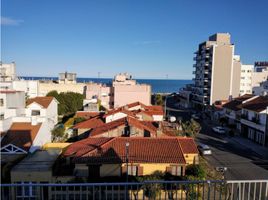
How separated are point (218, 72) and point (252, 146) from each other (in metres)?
25.4

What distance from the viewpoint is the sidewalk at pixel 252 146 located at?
2289cm

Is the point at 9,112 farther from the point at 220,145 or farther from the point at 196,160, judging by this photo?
the point at 220,145

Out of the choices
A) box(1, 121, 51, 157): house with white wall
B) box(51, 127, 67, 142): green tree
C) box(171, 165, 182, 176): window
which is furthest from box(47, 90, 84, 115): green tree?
box(171, 165, 182, 176): window

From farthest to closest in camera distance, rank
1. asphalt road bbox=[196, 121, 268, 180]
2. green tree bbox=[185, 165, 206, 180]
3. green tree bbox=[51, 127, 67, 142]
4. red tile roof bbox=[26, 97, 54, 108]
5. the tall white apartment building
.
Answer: the tall white apartment building
red tile roof bbox=[26, 97, 54, 108]
green tree bbox=[51, 127, 67, 142]
asphalt road bbox=[196, 121, 268, 180]
green tree bbox=[185, 165, 206, 180]

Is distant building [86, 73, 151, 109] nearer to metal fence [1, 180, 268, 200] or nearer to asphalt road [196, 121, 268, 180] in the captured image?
asphalt road [196, 121, 268, 180]

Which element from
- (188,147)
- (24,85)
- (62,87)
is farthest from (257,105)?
(62,87)

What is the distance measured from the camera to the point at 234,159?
20.6 metres

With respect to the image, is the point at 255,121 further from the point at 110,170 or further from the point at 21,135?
the point at 21,135

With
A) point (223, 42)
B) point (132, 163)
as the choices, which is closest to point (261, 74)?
point (223, 42)

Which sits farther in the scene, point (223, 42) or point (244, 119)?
point (223, 42)

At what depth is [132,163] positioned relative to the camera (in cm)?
1409

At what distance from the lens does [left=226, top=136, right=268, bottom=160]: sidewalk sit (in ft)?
75.1

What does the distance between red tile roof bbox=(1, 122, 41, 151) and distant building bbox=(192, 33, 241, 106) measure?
34.9m

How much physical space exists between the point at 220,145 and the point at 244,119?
21.6 ft
